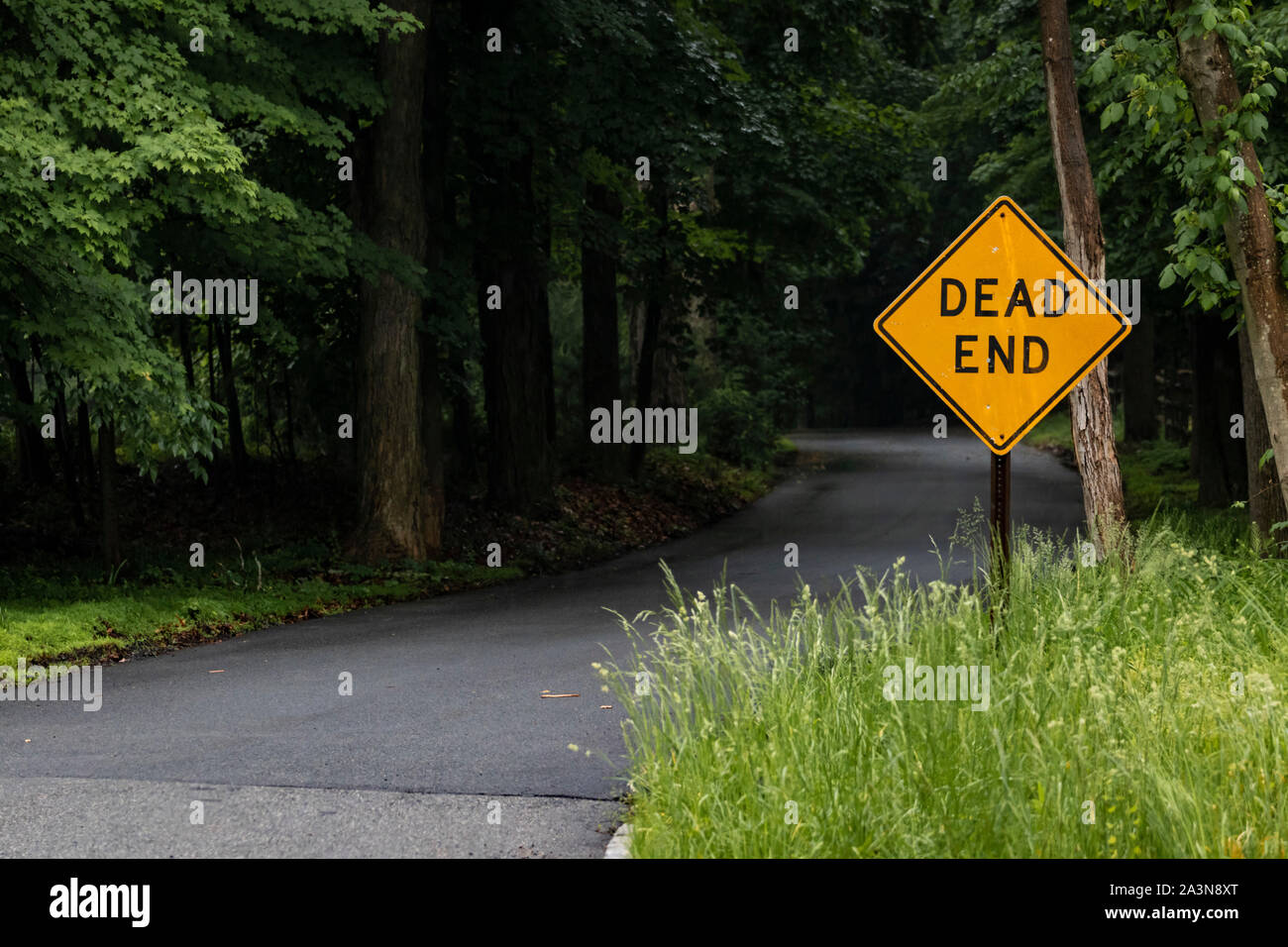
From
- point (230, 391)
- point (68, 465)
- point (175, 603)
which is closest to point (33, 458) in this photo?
point (68, 465)

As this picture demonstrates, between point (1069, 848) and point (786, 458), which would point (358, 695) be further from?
point (786, 458)

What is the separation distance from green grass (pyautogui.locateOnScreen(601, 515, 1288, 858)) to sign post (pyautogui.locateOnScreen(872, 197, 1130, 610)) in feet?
4.24

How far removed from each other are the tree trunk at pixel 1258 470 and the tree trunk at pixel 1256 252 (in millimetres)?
3355

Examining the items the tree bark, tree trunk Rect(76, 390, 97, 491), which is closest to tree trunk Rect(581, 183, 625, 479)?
the tree bark

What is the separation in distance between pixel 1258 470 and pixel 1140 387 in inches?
741

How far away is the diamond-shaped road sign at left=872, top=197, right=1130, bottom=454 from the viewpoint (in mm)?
7438

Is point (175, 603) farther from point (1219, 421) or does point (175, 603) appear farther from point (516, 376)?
point (1219, 421)

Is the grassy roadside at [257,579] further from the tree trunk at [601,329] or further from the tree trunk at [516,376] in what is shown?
the tree trunk at [601,329]

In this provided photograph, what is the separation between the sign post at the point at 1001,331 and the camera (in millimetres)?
7438

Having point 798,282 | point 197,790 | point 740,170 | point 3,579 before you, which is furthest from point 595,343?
point 798,282

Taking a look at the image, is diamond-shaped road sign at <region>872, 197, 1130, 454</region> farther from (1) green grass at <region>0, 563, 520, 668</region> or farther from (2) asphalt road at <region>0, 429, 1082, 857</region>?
(1) green grass at <region>0, 563, 520, 668</region>

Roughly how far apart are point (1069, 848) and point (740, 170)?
1681 centimetres

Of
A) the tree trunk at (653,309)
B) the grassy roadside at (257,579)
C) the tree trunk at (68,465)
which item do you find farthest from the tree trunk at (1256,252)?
the tree trunk at (68,465)

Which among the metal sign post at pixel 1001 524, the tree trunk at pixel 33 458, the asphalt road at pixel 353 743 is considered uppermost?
the tree trunk at pixel 33 458
